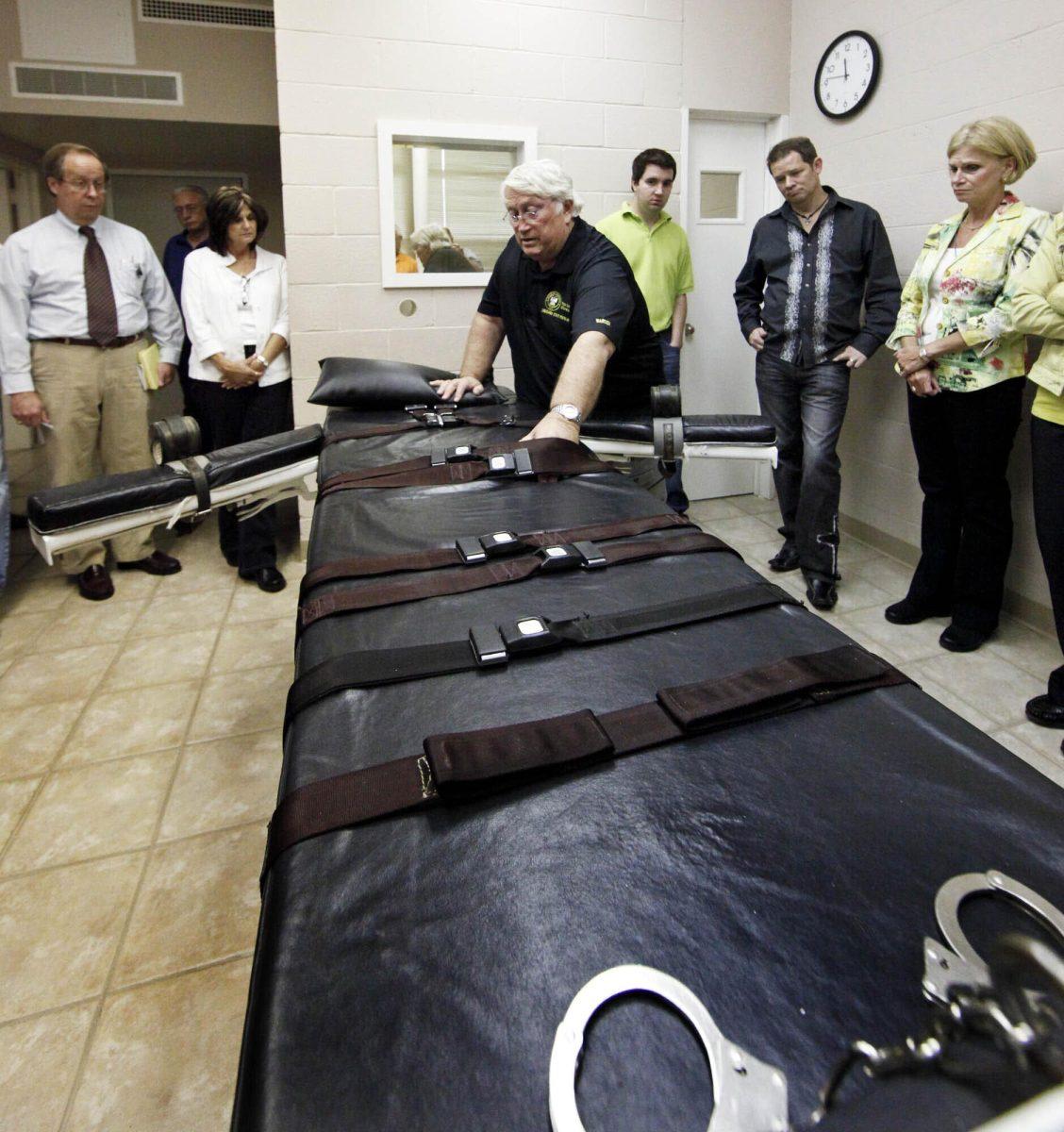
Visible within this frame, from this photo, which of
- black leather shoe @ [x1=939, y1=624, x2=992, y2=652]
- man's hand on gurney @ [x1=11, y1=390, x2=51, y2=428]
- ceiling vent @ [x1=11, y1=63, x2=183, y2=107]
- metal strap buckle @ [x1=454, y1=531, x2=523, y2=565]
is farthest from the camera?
ceiling vent @ [x1=11, y1=63, x2=183, y2=107]

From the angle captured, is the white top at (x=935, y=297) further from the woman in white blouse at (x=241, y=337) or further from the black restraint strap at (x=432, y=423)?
the woman in white blouse at (x=241, y=337)

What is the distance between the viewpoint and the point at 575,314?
2025 mm

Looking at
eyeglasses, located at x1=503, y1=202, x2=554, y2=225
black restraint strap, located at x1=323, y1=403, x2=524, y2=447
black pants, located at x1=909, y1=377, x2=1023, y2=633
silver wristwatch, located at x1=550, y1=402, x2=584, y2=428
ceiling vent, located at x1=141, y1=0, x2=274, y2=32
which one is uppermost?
ceiling vent, located at x1=141, y1=0, x2=274, y2=32

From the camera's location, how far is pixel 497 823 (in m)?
0.72

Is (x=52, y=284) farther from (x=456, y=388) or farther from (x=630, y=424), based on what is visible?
(x=630, y=424)

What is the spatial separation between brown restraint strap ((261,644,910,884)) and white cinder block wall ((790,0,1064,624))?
248 cm

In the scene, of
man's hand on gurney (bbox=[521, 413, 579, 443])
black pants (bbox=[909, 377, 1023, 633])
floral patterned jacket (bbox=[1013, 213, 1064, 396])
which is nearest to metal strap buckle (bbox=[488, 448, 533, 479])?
man's hand on gurney (bbox=[521, 413, 579, 443])

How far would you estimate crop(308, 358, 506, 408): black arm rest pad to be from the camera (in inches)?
94.3

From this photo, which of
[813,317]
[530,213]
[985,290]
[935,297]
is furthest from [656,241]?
[530,213]

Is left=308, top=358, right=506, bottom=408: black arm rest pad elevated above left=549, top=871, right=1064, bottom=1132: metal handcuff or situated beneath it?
elevated above

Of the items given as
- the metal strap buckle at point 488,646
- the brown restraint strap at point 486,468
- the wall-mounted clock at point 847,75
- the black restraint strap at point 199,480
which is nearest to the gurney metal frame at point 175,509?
the black restraint strap at point 199,480

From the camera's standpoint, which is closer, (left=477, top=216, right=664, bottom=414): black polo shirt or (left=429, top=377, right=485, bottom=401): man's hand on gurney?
(left=477, top=216, right=664, bottom=414): black polo shirt

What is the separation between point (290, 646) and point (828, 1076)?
8.85ft

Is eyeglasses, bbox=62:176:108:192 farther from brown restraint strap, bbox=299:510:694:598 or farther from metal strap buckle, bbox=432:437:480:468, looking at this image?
brown restraint strap, bbox=299:510:694:598
